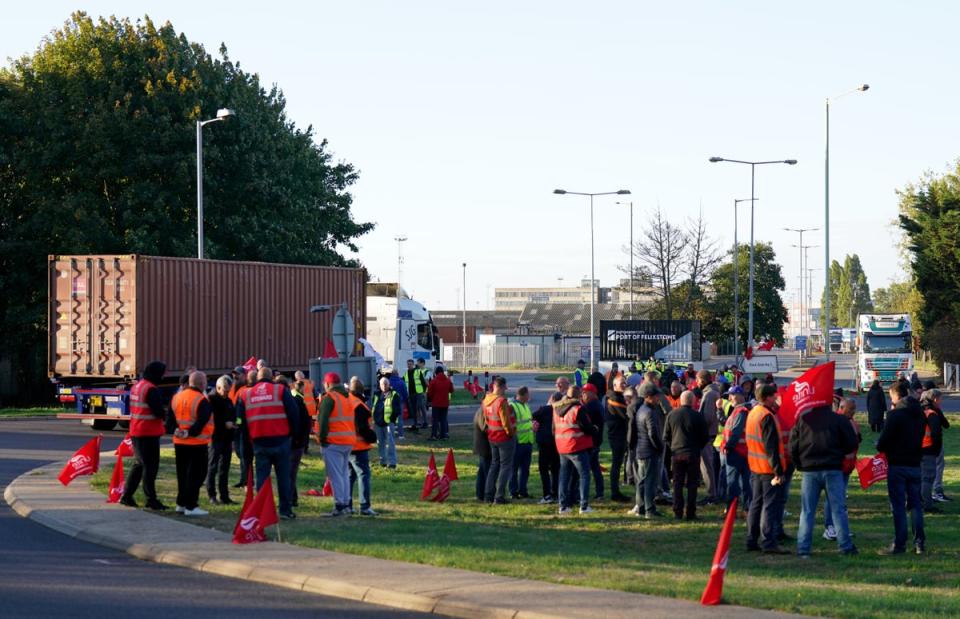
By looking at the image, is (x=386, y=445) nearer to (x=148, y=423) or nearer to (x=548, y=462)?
(x=548, y=462)

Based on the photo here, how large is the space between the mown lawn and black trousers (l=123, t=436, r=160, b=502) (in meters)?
0.81

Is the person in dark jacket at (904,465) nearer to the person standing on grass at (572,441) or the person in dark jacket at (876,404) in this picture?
the person standing on grass at (572,441)

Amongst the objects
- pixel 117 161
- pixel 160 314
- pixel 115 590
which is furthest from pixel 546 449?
pixel 117 161

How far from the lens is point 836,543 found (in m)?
14.2

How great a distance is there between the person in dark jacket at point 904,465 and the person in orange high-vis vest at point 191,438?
7.87 m

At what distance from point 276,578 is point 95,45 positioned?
108 ft

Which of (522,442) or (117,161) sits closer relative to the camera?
(522,442)

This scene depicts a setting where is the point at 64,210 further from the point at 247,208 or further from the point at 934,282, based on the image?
the point at 934,282

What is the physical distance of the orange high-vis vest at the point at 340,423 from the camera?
50.0ft

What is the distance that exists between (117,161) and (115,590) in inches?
1221

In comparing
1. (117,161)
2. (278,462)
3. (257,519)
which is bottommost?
(257,519)

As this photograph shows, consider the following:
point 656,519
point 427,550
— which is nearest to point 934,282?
point 656,519

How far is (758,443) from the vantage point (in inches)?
527

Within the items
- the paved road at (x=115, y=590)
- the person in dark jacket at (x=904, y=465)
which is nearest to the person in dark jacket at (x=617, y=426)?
the person in dark jacket at (x=904, y=465)
